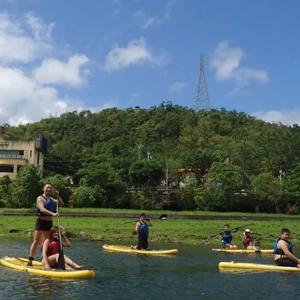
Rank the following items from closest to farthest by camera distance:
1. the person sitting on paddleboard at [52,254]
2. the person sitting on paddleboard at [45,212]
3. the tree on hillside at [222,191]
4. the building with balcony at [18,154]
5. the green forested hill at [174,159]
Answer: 1. the person sitting on paddleboard at [52,254]
2. the person sitting on paddleboard at [45,212]
3. the tree on hillside at [222,191]
4. the green forested hill at [174,159]
5. the building with balcony at [18,154]

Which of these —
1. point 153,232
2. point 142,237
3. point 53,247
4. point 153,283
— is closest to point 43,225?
point 53,247

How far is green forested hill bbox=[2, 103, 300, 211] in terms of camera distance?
88.0 metres

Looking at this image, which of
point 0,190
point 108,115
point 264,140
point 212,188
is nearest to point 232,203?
point 212,188

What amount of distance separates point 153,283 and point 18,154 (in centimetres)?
10164

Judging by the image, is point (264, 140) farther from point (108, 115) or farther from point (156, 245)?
point (156, 245)

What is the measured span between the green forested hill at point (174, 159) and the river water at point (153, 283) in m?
61.8

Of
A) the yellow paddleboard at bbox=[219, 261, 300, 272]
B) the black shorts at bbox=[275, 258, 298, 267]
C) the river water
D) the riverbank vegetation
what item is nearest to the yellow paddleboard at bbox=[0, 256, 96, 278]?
the river water

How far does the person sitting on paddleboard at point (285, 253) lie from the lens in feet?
74.3

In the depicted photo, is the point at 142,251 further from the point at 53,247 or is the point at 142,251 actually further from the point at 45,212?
the point at 45,212

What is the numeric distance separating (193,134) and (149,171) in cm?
5510

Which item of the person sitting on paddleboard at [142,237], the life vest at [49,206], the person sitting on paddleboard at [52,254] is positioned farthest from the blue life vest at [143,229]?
the person sitting on paddleboard at [52,254]

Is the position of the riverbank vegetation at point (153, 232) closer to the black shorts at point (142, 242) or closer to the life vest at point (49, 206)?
the black shorts at point (142, 242)

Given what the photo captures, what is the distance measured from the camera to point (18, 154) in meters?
116

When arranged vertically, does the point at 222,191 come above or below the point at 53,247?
above
